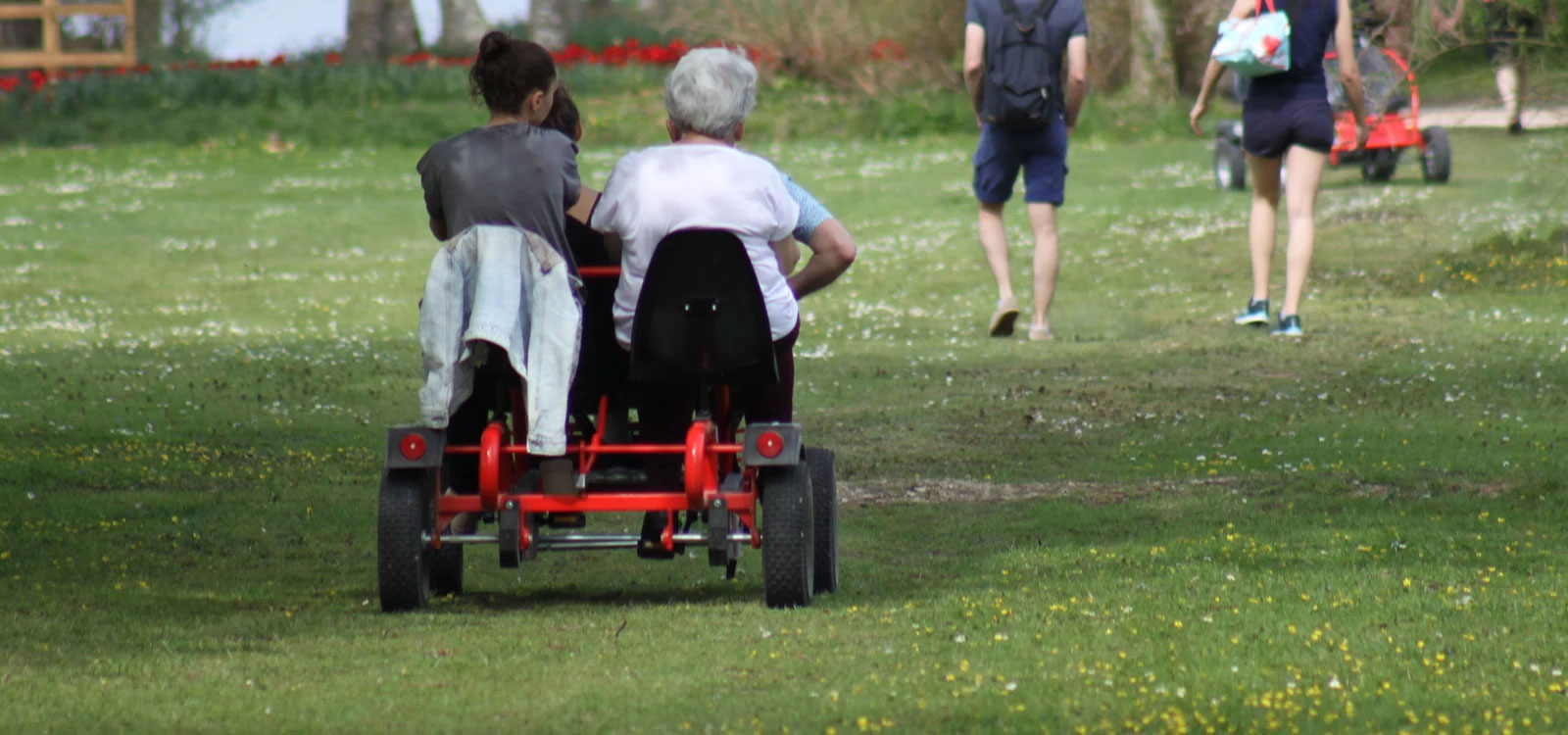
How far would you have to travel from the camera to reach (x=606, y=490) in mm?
5578

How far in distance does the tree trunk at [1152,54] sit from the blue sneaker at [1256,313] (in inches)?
703

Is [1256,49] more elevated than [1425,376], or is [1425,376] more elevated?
[1256,49]

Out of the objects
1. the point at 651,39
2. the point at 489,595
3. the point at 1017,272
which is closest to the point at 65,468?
the point at 489,595

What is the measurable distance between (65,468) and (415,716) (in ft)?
14.2

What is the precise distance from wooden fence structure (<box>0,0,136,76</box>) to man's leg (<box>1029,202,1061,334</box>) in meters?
27.5

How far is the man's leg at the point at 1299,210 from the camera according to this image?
11.2 metres

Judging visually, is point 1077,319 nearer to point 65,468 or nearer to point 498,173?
point 65,468

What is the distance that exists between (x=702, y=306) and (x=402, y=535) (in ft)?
2.93

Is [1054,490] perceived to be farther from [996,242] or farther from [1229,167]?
[1229,167]

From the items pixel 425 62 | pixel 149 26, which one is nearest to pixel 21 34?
pixel 149 26

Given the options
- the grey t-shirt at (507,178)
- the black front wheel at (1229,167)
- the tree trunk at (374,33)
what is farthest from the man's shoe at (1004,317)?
the tree trunk at (374,33)

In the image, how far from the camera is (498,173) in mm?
5367

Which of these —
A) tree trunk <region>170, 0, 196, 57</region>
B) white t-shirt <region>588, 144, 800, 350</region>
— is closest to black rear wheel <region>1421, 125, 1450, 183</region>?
white t-shirt <region>588, 144, 800, 350</region>

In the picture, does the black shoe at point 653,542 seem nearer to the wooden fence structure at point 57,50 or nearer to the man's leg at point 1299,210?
the man's leg at point 1299,210
